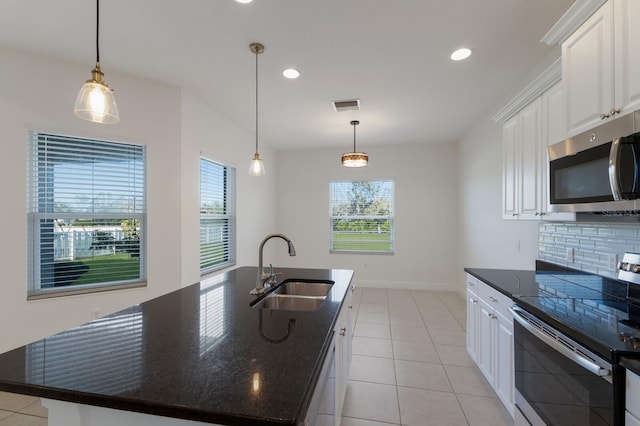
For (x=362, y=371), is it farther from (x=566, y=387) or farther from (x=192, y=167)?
(x=192, y=167)

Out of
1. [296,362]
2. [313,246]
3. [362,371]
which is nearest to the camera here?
[296,362]

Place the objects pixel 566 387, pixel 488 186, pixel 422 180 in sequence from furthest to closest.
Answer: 1. pixel 422 180
2. pixel 488 186
3. pixel 566 387

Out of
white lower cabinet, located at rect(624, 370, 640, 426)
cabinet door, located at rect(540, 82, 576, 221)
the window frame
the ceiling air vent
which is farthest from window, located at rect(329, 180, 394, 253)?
white lower cabinet, located at rect(624, 370, 640, 426)

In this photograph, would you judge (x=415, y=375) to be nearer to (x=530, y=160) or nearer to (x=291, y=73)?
(x=530, y=160)

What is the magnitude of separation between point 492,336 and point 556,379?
77 centimetres

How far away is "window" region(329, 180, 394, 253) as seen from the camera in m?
5.60

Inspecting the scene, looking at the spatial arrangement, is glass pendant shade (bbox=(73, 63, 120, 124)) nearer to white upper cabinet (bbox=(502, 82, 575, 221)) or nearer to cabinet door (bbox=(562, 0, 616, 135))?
cabinet door (bbox=(562, 0, 616, 135))

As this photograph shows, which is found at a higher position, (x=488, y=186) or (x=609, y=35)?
(x=609, y=35)

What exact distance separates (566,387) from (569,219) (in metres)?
1.00

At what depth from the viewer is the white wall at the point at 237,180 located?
3.18 metres

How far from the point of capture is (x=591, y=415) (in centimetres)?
114

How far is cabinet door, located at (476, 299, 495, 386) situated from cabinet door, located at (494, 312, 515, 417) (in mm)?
88

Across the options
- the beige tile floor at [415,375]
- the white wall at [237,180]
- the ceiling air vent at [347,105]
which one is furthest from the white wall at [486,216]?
the white wall at [237,180]

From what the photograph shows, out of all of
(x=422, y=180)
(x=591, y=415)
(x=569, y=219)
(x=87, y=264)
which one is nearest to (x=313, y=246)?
(x=422, y=180)
